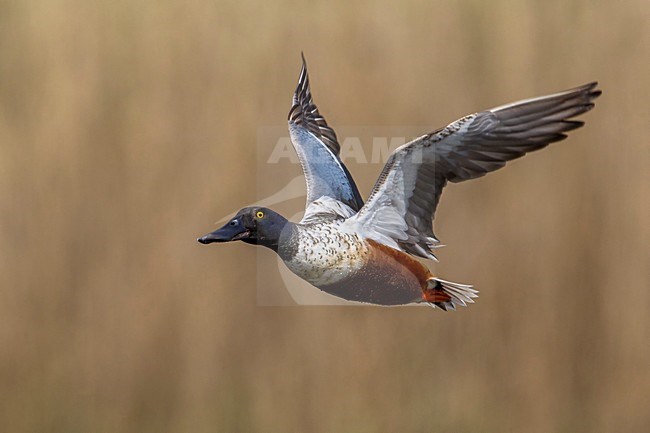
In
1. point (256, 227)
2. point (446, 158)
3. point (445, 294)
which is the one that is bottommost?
point (445, 294)

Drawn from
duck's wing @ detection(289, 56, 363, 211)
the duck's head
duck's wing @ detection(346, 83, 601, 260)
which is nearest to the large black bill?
the duck's head

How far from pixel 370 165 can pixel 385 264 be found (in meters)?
0.75

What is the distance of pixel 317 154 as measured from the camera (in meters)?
1.97

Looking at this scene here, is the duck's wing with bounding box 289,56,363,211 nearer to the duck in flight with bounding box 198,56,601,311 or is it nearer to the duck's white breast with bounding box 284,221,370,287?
the duck in flight with bounding box 198,56,601,311

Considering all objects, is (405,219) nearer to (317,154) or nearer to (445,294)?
(445,294)

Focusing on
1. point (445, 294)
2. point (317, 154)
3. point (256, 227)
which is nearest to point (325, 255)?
point (256, 227)

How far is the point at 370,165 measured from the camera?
225 centimetres

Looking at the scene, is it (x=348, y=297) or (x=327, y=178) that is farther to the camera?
(x=327, y=178)

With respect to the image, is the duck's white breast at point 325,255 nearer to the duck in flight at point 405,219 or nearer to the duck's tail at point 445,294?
the duck in flight at point 405,219

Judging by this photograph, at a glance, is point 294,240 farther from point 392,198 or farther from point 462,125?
point 462,125

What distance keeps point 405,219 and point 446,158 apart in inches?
4.9

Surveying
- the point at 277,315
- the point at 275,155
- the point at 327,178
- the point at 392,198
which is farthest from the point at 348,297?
the point at 277,315

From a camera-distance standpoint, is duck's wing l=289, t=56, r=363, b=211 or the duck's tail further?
duck's wing l=289, t=56, r=363, b=211

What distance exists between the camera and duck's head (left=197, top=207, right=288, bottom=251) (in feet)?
4.80
